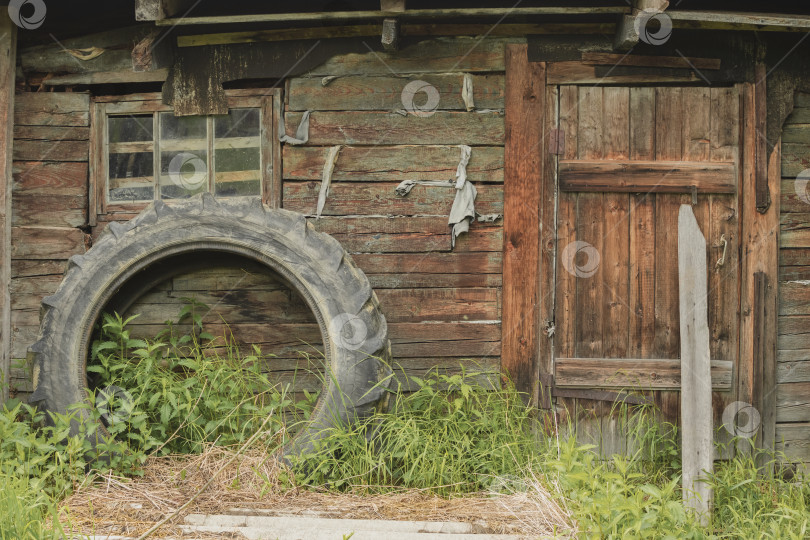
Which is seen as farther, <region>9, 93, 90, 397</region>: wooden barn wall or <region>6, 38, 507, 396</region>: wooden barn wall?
<region>9, 93, 90, 397</region>: wooden barn wall

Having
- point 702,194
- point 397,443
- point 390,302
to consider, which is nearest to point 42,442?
point 397,443

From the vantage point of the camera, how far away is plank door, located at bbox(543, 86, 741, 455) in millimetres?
4043

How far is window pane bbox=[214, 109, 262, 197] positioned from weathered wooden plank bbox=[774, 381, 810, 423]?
3372mm

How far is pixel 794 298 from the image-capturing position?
162 inches

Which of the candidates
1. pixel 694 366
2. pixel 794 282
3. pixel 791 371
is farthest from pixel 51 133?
pixel 791 371

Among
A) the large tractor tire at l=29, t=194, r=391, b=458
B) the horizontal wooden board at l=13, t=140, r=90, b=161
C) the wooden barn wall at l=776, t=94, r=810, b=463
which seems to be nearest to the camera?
the large tractor tire at l=29, t=194, r=391, b=458

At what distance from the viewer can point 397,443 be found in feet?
11.2

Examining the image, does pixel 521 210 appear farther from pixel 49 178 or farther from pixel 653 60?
pixel 49 178

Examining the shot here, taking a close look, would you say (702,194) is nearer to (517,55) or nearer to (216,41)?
(517,55)

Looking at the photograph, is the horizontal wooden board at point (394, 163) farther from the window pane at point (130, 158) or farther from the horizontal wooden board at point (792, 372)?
the horizontal wooden board at point (792, 372)

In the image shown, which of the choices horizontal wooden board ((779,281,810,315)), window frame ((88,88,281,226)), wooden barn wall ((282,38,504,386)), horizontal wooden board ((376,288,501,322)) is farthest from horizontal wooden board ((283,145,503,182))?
horizontal wooden board ((779,281,810,315))

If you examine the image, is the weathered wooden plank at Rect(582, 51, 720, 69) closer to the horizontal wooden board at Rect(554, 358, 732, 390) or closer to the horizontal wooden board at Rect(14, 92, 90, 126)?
the horizontal wooden board at Rect(554, 358, 732, 390)

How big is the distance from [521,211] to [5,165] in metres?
3.09

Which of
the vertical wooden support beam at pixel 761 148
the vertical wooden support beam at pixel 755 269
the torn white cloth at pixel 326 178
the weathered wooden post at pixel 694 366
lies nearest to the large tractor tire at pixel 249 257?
the torn white cloth at pixel 326 178
